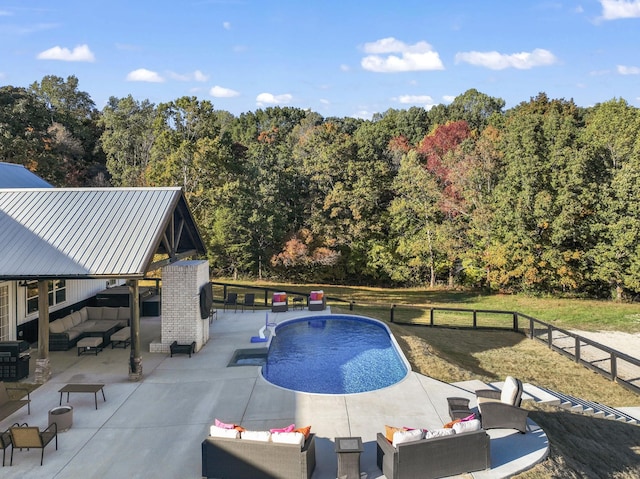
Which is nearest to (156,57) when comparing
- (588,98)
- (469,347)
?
(469,347)

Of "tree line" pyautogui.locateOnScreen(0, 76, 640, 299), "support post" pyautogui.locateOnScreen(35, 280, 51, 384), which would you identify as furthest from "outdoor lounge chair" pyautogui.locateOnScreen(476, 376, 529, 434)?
"tree line" pyautogui.locateOnScreen(0, 76, 640, 299)

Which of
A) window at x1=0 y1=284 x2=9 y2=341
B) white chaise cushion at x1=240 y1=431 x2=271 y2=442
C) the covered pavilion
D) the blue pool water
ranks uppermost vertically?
the covered pavilion

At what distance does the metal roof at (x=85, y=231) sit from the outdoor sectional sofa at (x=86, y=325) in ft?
9.85

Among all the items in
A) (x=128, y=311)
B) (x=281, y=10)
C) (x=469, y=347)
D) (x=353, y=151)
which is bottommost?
(x=469, y=347)

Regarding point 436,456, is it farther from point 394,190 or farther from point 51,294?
point 394,190

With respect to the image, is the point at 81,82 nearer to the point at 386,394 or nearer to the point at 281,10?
A: the point at 281,10

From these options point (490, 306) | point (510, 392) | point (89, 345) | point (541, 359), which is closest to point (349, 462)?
point (510, 392)

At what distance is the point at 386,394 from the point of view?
10055 millimetres

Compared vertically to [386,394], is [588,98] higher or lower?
higher

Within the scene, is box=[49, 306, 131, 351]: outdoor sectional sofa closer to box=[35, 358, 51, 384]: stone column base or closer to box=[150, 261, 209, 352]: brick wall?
box=[150, 261, 209, 352]: brick wall

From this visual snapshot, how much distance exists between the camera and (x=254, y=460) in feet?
21.7

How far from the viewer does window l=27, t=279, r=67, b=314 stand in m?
13.4

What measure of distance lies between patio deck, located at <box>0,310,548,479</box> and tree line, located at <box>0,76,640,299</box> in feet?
62.1

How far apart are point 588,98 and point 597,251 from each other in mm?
20617
